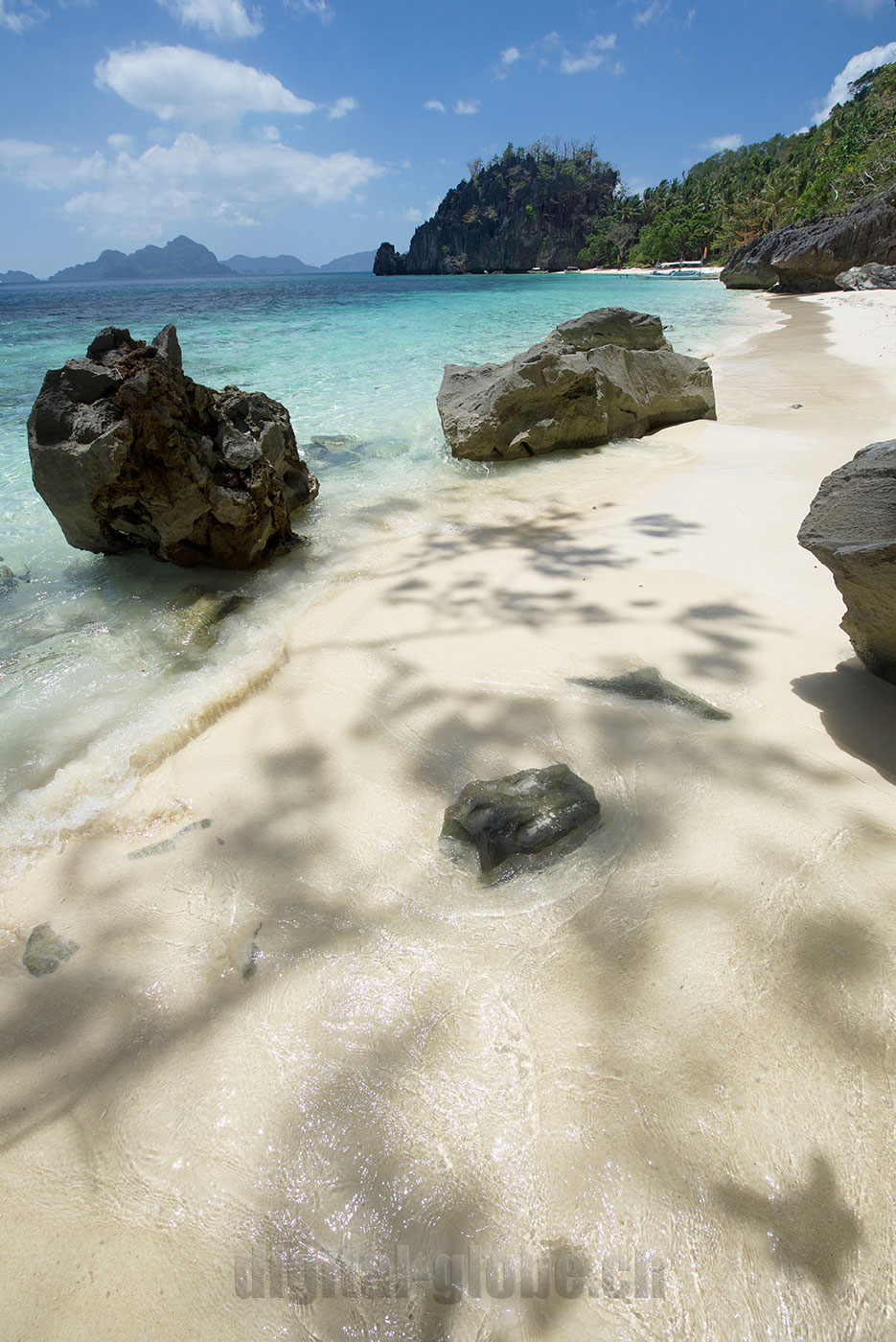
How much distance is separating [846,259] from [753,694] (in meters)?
31.3

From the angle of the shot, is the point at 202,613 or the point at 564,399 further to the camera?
the point at 564,399

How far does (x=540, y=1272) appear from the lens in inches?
34.9

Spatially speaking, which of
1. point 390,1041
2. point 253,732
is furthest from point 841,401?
point 390,1041

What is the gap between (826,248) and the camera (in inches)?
971

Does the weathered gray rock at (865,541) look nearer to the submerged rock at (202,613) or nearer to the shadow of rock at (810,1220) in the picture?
the shadow of rock at (810,1220)

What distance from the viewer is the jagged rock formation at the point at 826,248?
23.9m

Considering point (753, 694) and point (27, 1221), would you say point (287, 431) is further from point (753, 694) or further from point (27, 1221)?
point (27, 1221)

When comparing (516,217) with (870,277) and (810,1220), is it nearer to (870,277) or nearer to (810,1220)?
(870,277)

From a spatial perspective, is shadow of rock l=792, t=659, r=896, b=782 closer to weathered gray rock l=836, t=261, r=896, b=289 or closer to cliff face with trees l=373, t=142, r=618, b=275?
weathered gray rock l=836, t=261, r=896, b=289

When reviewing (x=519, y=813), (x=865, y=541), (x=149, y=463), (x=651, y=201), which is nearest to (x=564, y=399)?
(x=149, y=463)

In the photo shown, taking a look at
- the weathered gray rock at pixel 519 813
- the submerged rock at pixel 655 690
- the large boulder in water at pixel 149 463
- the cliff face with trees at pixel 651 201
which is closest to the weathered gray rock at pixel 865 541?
the submerged rock at pixel 655 690

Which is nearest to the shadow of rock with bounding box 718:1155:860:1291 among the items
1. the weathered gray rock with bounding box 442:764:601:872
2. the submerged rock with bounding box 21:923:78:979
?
the weathered gray rock with bounding box 442:764:601:872

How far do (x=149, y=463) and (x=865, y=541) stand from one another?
299 cm

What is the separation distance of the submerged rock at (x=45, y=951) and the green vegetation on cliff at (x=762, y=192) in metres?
38.6
